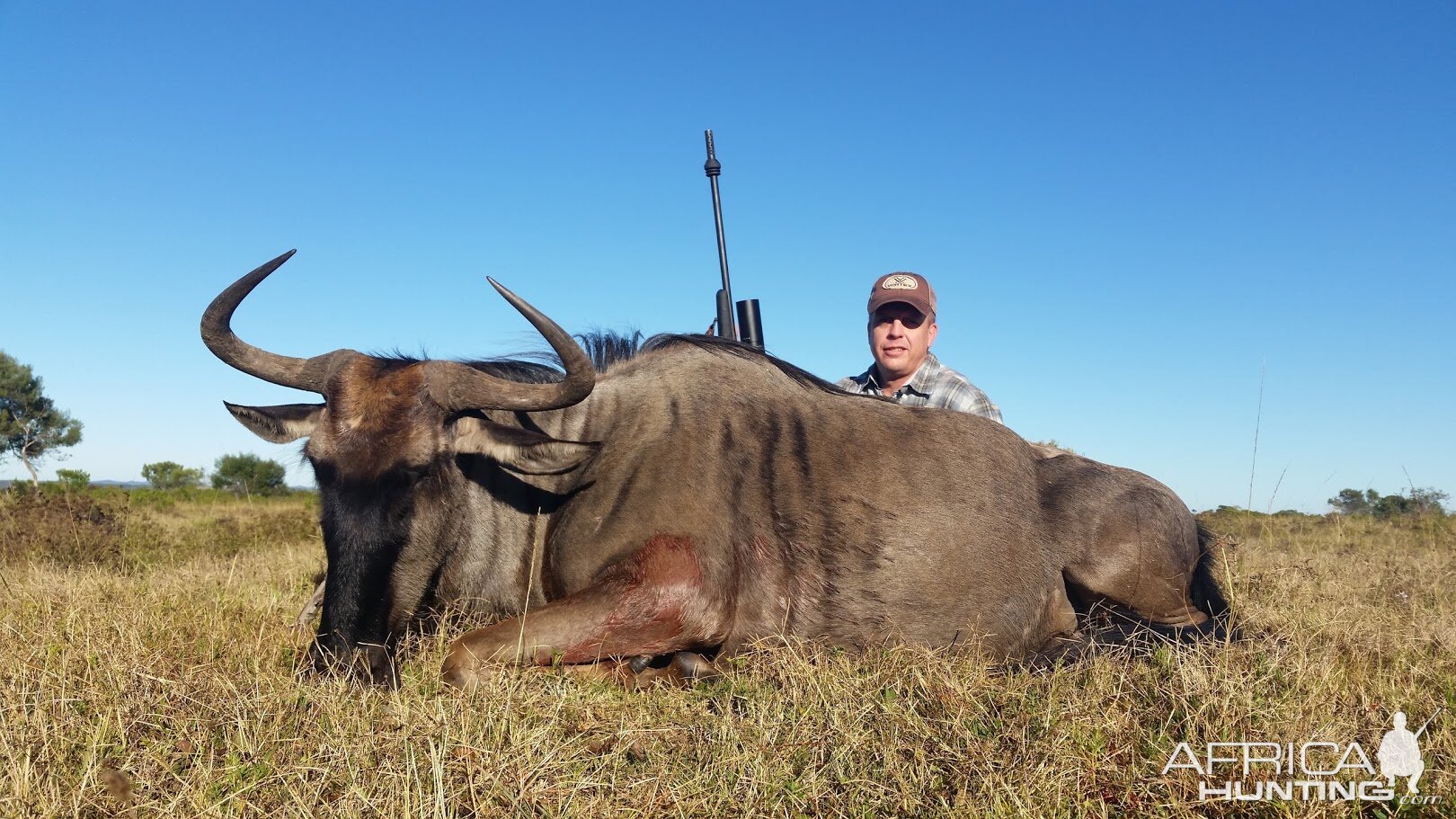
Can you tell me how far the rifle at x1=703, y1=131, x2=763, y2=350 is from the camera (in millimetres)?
8546

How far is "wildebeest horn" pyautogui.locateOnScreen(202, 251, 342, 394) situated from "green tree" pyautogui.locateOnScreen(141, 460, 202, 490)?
1247 inches

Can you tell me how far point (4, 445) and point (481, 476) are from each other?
1625 inches

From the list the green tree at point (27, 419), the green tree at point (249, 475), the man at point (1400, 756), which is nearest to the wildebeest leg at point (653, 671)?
the man at point (1400, 756)

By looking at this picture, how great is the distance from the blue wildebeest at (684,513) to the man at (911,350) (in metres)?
1.76

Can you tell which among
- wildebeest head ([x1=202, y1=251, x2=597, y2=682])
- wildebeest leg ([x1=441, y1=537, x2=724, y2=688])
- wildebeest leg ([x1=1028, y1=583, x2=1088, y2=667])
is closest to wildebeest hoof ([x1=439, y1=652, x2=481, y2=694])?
wildebeest leg ([x1=441, y1=537, x2=724, y2=688])

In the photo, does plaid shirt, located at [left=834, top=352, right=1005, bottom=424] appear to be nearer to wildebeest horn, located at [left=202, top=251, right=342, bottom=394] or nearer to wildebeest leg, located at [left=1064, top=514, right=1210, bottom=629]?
wildebeest leg, located at [left=1064, top=514, right=1210, bottom=629]

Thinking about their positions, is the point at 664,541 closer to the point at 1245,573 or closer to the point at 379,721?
the point at 379,721

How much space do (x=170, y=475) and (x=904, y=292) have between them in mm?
34774

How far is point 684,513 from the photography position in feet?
14.3

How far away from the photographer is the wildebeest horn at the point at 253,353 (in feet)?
14.7

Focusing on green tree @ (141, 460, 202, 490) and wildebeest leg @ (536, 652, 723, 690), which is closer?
wildebeest leg @ (536, 652, 723, 690)

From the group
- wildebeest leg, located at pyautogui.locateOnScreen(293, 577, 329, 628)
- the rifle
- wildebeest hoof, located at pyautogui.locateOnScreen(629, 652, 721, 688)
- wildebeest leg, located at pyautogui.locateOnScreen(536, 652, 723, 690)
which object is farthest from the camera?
the rifle

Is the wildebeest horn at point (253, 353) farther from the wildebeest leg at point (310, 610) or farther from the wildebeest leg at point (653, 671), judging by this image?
the wildebeest leg at point (653, 671)

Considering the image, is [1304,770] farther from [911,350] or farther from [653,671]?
[911,350]
